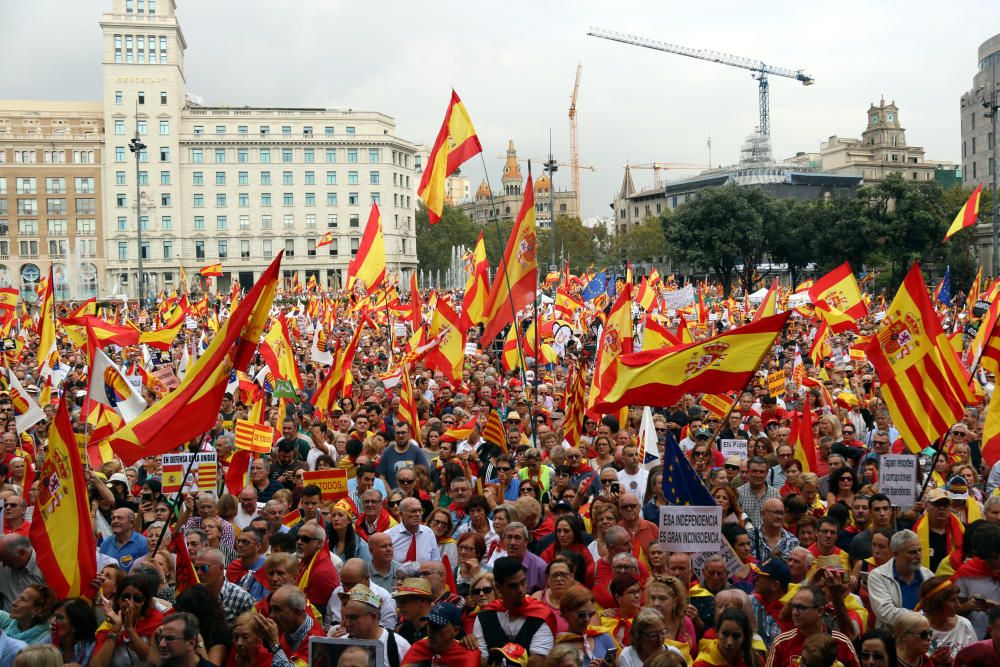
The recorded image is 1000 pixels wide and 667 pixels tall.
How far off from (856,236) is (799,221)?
20.0 ft

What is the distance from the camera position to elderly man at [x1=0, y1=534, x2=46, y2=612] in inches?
277

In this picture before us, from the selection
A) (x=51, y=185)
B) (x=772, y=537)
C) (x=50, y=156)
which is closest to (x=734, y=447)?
(x=772, y=537)

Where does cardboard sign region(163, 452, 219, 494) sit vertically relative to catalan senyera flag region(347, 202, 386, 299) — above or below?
below

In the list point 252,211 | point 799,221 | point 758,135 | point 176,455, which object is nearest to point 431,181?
point 176,455

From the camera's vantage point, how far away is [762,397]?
15.5 metres

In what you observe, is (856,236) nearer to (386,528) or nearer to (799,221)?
(799,221)

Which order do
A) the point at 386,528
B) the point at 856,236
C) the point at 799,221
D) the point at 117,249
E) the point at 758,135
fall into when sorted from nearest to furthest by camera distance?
the point at 386,528
the point at 856,236
the point at 799,221
the point at 117,249
the point at 758,135

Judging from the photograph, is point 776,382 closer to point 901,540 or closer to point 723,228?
point 901,540

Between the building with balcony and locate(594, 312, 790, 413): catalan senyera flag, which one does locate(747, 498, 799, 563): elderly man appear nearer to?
locate(594, 312, 790, 413): catalan senyera flag

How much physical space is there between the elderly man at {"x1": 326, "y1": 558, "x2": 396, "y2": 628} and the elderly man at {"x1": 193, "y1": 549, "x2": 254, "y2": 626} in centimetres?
52

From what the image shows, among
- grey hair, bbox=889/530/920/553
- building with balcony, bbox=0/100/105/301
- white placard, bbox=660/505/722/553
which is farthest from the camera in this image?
building with balcony, bbox=0/100/105/301

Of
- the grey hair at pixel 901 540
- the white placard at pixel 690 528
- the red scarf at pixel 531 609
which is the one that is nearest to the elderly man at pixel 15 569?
the red scarf at pixel 531 609

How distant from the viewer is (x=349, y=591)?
627 cm

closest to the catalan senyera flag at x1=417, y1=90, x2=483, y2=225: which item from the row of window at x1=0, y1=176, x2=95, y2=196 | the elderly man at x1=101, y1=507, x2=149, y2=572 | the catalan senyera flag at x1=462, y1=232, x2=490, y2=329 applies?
the catalan senyera flag at x1=462, y1=232, x2=490, y2=329
